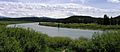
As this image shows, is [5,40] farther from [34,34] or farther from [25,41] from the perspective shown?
[34,34]

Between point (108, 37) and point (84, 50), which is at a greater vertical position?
point (108, 37)

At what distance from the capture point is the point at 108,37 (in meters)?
17.2

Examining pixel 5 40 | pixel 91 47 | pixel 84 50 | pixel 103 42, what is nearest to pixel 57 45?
pixel 84 50

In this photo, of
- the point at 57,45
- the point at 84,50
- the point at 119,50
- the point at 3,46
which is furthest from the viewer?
the point at 57,45

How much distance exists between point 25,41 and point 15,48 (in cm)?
357

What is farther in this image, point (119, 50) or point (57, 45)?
point (57, 45)

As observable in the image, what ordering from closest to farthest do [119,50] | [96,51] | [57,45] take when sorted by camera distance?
1. [119,50]
2. [96,51]
3. [57,45]

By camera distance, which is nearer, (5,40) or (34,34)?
(5,40)

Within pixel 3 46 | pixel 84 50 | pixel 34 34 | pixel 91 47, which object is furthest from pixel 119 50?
pixel 3 46

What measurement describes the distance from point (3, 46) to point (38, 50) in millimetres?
5001

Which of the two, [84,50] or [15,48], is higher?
[15,48]

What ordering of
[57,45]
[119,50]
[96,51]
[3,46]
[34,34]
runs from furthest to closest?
[57,45] → [34,34] → [96,51] → [119,50] → [3,46]

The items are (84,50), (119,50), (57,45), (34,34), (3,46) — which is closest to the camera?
(3,46)

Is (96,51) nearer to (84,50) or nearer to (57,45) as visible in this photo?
(84,50)
